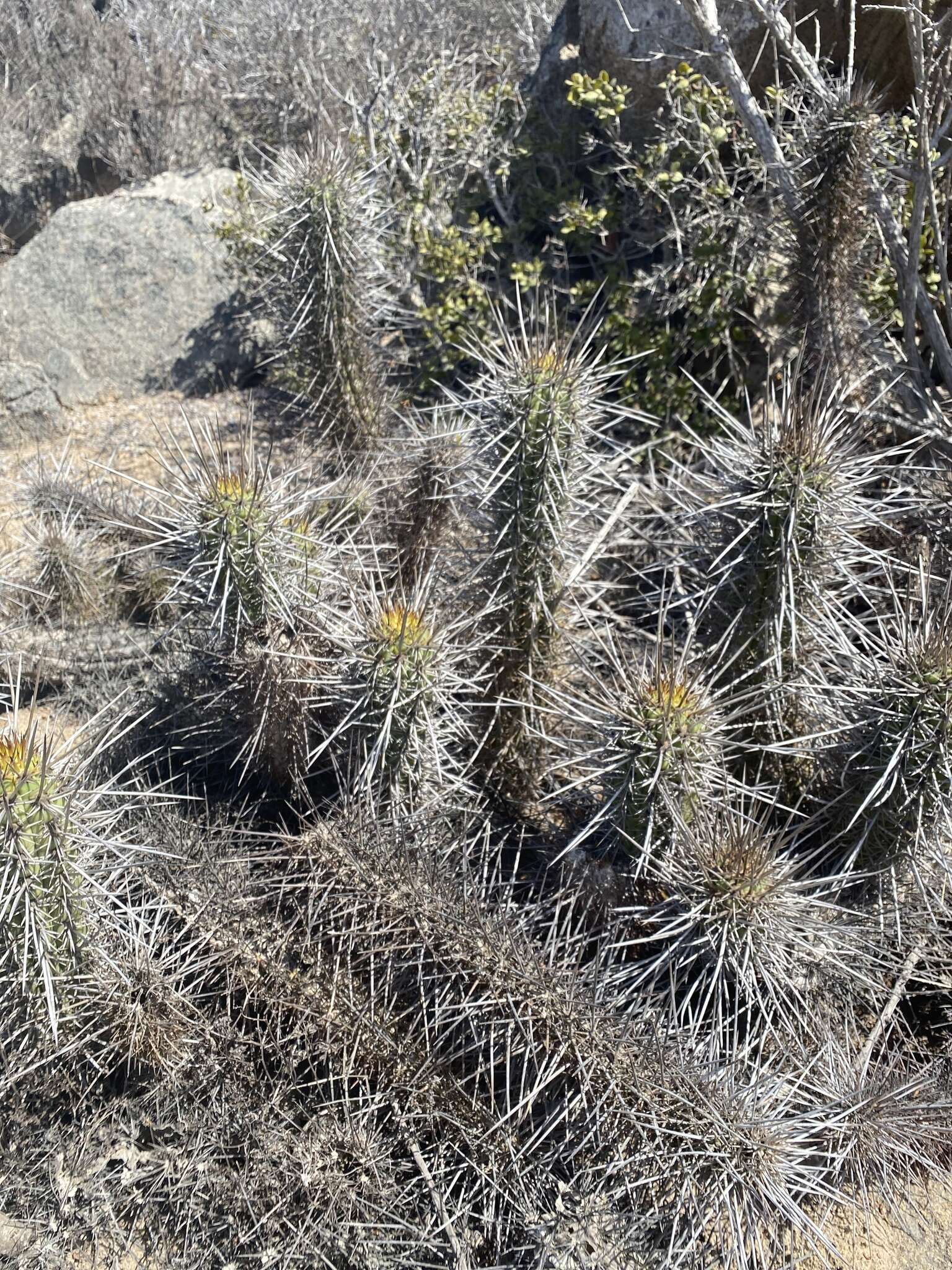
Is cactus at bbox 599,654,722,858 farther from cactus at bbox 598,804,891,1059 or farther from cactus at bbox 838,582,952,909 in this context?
cactus at bbox 838,582,952,909

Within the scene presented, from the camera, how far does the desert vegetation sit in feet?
7.75

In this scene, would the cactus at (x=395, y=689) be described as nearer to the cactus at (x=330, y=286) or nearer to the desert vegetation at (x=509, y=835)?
the desert vegetation at (x=509, y=835)

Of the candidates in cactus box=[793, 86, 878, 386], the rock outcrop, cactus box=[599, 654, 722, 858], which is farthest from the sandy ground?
cactus box=[793, 86, 878, 386]

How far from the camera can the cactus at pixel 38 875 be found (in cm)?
215

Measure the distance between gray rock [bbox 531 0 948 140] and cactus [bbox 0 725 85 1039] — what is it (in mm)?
3290

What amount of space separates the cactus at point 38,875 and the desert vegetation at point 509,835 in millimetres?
11

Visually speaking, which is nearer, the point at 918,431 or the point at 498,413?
the point at 498,413

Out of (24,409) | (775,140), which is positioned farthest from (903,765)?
(24,409)

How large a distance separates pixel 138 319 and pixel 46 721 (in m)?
2.99

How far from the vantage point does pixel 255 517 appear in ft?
8.43

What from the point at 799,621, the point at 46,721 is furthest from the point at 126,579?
the point at 799,621

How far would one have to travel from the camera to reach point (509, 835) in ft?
9.87

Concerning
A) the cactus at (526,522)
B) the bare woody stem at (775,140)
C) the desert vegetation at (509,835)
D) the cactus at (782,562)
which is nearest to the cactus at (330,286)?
the desert vegetation at (509,835)

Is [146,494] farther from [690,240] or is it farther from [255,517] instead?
[690,240]
